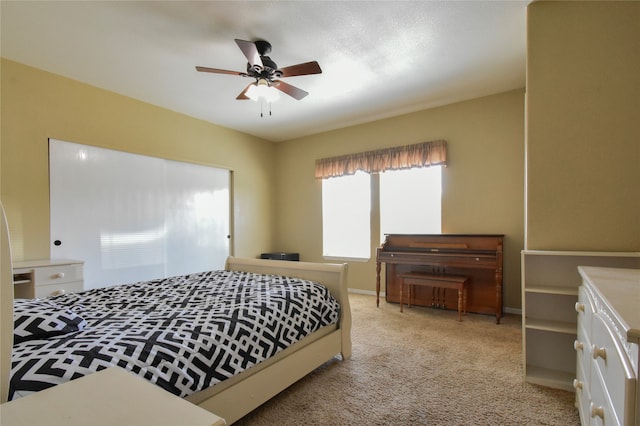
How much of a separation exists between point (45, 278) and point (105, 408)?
2.70 meters

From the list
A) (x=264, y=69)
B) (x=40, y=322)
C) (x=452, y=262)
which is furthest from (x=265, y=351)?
(x=452, y=262)

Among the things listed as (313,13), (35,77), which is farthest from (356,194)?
(35,77)

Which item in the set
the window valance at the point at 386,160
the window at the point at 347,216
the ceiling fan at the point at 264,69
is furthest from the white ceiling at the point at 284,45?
the window at the point at 347,216

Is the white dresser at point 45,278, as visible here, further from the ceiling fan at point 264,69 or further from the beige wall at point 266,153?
the ceiling fan at point 264,69

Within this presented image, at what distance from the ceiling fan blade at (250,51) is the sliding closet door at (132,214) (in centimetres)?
212

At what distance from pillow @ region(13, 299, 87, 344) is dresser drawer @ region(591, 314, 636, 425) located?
190cm

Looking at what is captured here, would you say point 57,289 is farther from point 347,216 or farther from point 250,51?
point 347,216

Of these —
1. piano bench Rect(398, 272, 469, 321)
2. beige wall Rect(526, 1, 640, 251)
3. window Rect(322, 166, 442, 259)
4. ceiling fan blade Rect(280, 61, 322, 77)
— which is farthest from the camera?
window Rect(322, 166, 442, 259)

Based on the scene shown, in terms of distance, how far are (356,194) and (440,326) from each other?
223 centimetres

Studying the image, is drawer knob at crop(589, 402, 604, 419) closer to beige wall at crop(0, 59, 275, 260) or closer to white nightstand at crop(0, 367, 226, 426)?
white nightstand at crop(0, 367, 226, 426)

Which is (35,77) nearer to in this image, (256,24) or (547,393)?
(256,24)

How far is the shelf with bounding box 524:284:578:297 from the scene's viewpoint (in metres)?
1.90

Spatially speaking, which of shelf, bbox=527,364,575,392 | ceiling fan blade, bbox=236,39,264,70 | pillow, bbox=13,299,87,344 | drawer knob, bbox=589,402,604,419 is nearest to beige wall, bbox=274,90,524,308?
shelf, bbox=527,364,575,392

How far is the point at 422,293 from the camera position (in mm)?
3850
